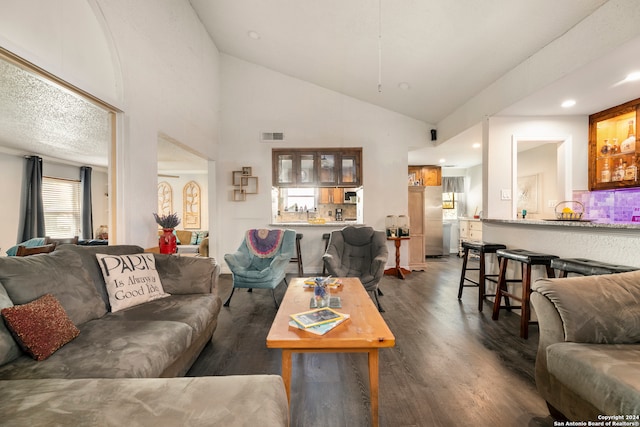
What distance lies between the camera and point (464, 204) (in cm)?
785

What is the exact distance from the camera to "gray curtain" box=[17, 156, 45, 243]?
3.14 m

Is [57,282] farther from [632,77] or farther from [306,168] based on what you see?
[632,77]

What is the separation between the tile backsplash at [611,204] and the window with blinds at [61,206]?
7.19 metres

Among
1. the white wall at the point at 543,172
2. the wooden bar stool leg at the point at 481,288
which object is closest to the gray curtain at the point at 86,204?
the wooden bar stool leg at the point at 481,288

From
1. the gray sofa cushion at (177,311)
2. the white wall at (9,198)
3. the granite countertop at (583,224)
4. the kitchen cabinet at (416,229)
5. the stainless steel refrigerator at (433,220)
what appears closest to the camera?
the gray sofa cushion at (177,311)

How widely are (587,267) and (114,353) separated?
3.18m

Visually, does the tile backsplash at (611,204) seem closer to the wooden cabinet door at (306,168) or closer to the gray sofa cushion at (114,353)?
the wooden cabinet door at (306,168)

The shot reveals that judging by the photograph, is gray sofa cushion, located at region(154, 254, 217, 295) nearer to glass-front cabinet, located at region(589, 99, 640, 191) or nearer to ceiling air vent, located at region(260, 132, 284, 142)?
ceiling air vent, located at region(260, 132, 284, 142)

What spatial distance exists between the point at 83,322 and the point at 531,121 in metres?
4.94

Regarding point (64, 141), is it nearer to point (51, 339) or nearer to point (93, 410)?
point (51, 339)

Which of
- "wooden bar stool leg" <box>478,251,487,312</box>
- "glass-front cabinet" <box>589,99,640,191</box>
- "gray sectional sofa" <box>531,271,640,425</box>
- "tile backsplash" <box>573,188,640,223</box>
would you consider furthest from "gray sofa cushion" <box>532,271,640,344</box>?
"tile backsplash" <box>573,188,640,223</box>

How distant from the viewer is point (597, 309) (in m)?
1.50

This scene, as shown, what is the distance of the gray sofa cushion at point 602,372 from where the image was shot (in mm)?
1103

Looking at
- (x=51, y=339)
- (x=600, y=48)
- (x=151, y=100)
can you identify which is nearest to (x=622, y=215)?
(x=600, y=48)
